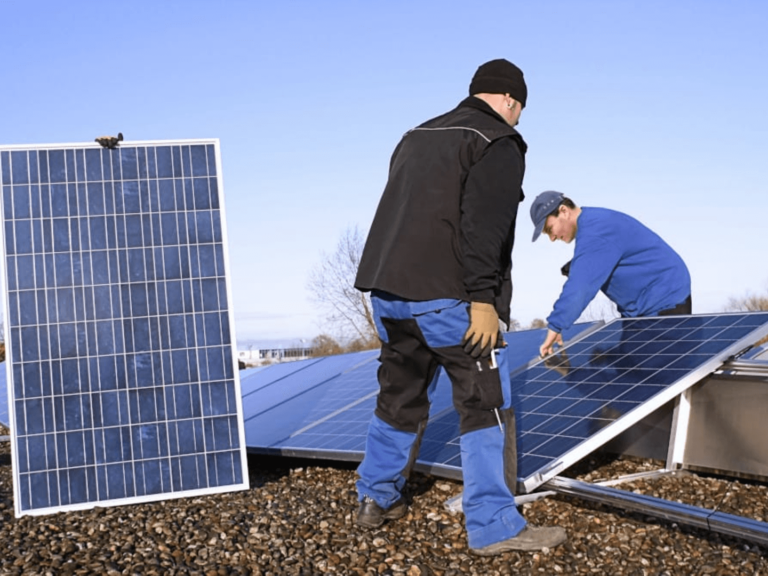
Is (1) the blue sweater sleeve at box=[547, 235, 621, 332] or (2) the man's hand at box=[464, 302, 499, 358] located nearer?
(2) the man's hand at box=[464, 302, 499, 358]

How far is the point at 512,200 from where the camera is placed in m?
4.15

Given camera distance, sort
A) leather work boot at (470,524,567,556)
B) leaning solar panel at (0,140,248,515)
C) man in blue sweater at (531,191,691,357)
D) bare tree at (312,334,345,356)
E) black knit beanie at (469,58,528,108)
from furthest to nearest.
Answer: bare tree at (312,334,345,356) → man in blue sweater at (531,191,691,357) → leaning solar panel at (0,140,248,515) → black knit beanie at (469,58,528,108) → leather work boot at (470,524,567,556)

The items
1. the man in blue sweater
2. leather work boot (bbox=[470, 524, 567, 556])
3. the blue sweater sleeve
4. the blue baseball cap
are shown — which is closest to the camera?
leather work boot (bbox=[470, 524, 567, 556])

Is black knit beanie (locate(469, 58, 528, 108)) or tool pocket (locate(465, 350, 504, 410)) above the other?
black knit beanie (locate(469, 58, 528, 108))

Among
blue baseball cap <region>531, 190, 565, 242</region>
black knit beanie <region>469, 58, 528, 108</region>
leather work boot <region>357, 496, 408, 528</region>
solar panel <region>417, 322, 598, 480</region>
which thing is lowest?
leather work boot <region>357, 496, 408, 528</region>

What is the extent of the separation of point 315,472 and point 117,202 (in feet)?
8.28

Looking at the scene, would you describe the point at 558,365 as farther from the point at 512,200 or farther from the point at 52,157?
the point at 52,157

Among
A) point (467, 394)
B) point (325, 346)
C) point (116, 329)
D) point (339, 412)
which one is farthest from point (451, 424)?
point (325, 346)

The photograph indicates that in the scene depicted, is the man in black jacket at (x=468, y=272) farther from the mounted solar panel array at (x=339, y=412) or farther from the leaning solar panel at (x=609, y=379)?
the mounted solar panel array at (x=339, y=412)

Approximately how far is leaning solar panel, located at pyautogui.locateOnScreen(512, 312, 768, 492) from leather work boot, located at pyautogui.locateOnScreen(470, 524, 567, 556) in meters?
0.27

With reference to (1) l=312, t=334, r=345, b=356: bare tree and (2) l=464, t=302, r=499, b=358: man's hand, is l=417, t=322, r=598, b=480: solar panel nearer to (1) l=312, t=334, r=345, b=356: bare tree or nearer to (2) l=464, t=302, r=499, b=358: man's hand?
(2) l=464, t=302, r=499, b=358: man's hand

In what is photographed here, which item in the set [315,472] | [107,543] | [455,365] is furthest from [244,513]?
[455,365]

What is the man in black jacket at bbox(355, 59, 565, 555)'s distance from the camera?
13.5ft

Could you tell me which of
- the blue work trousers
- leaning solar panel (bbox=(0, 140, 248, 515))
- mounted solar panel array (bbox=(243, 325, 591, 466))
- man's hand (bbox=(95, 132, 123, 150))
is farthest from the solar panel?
man's hand (bbox=(95, 132, 123, 150))
